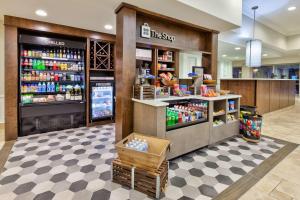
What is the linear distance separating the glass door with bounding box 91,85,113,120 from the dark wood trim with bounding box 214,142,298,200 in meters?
3.68

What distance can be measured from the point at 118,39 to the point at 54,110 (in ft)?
8.32

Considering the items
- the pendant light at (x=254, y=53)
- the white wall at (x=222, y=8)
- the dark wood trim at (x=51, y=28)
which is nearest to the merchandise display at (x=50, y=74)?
the dark wood trim at (x=51, y=28)

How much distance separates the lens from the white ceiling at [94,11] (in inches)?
110

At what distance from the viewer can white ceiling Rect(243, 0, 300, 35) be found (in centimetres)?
503

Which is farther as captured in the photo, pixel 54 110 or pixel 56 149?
pixel 54 110

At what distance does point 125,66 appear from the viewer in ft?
9.27

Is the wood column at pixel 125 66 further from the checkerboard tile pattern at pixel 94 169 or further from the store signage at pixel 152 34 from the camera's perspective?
the checkerboard tile pattern at pixel 94 169

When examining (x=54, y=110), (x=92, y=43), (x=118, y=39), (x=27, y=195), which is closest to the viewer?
(x=27, y=195)

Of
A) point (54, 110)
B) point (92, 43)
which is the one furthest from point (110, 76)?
point (54, 110)

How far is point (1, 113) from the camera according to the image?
429cm

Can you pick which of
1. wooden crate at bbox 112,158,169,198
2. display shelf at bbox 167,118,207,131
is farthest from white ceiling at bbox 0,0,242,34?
wooden crate at bbox 112,158,169,198

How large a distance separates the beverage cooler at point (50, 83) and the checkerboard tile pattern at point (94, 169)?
0.58m

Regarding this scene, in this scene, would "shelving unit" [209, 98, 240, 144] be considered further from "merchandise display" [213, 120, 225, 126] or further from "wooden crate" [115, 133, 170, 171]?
"wooden crate" [115, 133, 170, 171]

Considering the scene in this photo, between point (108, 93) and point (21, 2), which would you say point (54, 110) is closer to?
point (108, 93)
